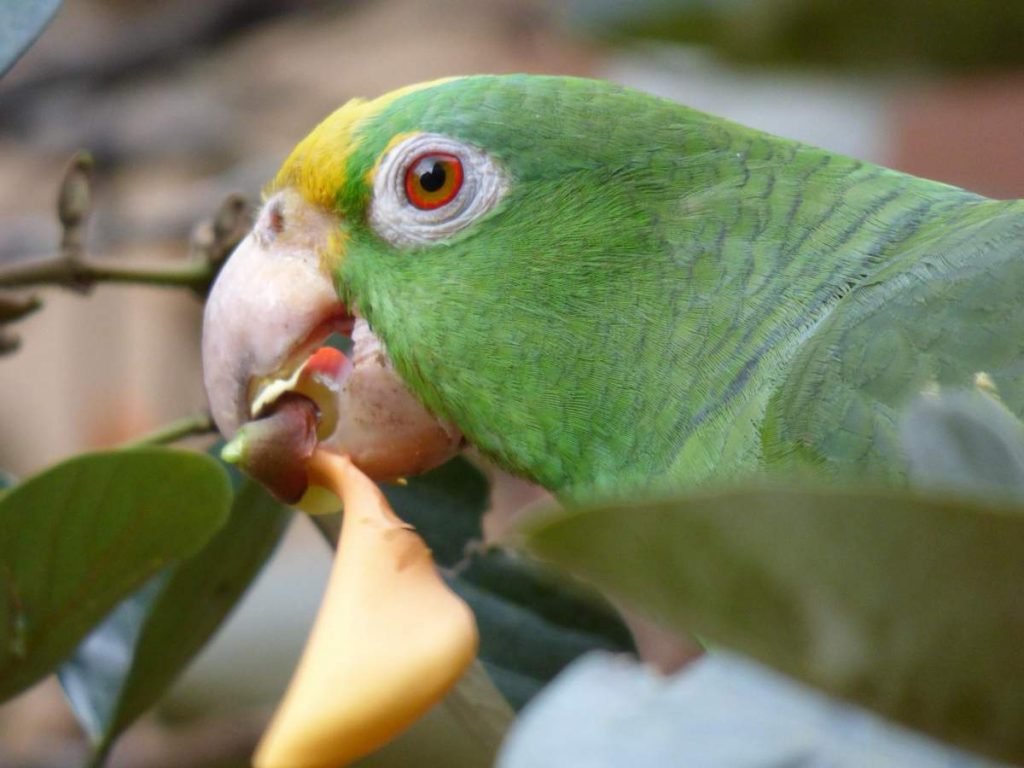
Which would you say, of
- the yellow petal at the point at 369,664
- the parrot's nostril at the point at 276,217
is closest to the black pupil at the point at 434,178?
the parrot's nostril at the point at 276,217

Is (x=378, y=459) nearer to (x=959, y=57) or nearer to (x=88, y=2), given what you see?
(x=959, y=57)

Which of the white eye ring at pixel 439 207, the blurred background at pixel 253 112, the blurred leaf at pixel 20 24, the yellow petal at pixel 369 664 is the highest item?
the blurred leaf at pixel 20 24

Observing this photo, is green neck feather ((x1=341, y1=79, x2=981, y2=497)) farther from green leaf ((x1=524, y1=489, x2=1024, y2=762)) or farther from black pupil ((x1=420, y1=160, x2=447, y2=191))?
green leaf ((x1=524, y1=489, x2=1024, y2=762))

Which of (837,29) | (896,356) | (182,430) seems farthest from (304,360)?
(837,29)

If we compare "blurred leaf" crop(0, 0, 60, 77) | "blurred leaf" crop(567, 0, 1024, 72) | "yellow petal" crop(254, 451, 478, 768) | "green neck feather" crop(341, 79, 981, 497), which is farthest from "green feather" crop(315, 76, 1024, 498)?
"blurred leaf" crop(567, 0, 1024, 72)

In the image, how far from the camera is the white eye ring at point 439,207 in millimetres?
1084

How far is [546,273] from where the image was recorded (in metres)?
1.07

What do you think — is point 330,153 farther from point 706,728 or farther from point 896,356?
point 706,728

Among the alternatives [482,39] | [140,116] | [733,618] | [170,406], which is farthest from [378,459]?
[482,39]

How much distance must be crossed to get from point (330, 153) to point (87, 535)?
1.37 ft

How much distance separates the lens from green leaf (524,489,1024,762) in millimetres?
443

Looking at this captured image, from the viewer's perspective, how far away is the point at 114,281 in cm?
109

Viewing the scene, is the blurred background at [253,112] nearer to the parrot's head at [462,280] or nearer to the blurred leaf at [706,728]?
the parrot's head at [462,280]

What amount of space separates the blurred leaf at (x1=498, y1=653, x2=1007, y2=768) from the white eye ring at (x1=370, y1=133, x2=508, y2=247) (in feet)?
2.15
